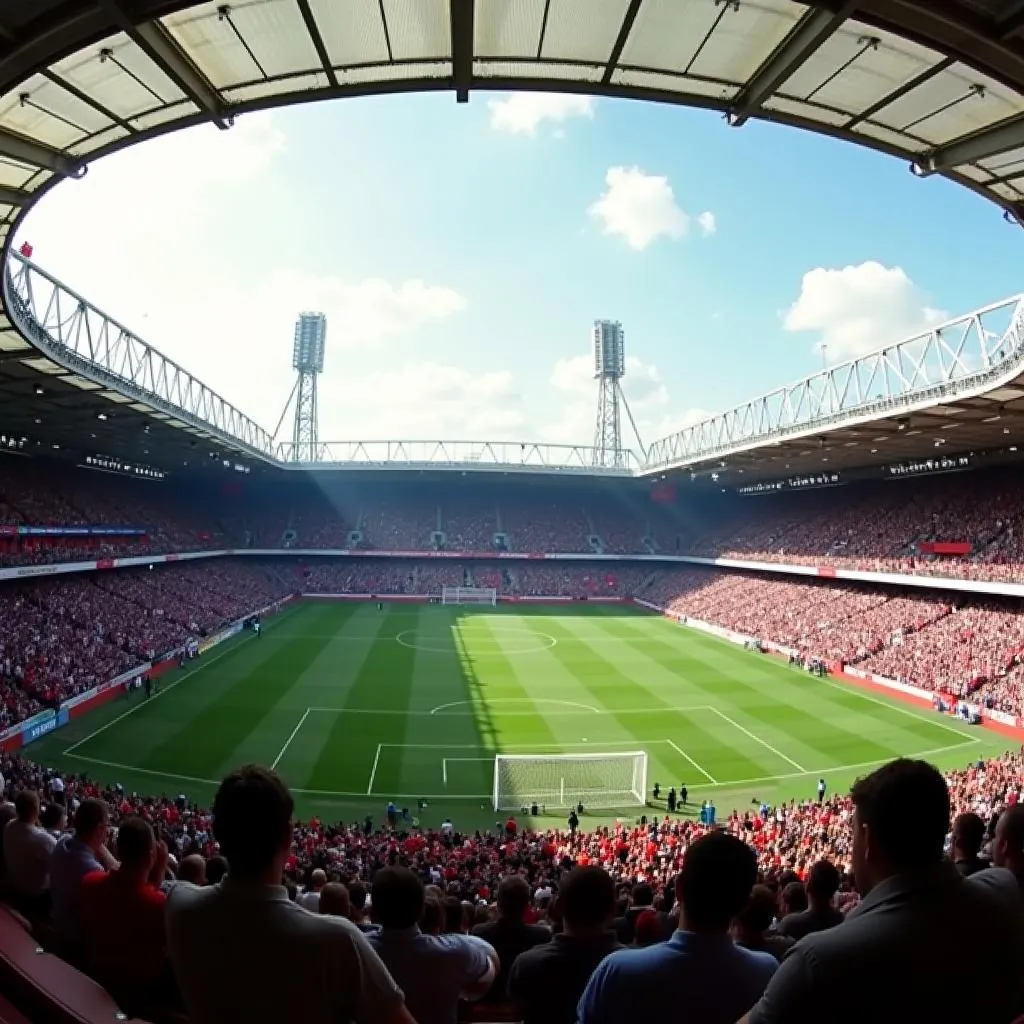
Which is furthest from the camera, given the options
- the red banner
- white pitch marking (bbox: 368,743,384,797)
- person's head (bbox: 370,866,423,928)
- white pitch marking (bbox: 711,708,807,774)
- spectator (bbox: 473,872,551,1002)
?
the red banner

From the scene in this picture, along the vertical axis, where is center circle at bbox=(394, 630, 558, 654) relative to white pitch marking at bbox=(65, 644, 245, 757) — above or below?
above

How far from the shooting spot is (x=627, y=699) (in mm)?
35125

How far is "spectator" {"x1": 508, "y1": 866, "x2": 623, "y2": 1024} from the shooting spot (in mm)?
3529

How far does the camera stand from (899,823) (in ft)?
8.12

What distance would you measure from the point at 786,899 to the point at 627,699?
2745 centimetres

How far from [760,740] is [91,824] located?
2754 cm

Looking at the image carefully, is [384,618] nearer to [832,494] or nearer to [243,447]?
[243,447]

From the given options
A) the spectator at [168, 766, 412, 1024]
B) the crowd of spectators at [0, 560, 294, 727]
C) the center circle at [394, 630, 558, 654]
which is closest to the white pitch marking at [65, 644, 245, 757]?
the crowd of spectators at [0, 560, 294, 727]

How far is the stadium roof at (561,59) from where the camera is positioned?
6.25 meters

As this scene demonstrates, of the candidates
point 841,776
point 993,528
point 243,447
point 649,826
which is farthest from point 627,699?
point 243,447

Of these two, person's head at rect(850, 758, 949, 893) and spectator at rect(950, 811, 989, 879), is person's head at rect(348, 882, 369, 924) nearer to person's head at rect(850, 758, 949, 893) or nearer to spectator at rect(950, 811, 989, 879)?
spectator at rect(950, 811, 989, 879)

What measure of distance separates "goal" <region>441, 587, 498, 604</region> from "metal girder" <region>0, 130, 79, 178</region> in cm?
5896

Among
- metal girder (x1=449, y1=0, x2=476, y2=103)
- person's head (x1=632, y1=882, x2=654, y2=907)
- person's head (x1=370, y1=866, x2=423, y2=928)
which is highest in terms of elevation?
metal girder (x1=449, y1=0, x2=476, y2=103)

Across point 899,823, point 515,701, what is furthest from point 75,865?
point 515,701
